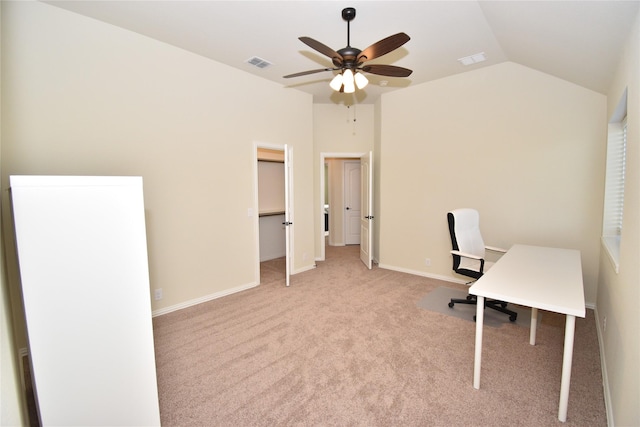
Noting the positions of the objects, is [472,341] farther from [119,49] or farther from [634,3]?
[119,49]

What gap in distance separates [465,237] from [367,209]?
2004mm

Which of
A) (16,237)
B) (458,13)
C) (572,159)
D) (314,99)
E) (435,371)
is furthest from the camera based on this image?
(314,99)

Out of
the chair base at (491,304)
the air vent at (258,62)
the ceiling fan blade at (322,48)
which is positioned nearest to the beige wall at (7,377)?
the ceiling fan blade at (322,48)

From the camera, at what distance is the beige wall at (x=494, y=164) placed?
3359 mm

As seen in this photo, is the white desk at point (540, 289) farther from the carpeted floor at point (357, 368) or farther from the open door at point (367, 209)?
the open door at point (367, 209)

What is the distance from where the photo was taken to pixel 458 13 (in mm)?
2607

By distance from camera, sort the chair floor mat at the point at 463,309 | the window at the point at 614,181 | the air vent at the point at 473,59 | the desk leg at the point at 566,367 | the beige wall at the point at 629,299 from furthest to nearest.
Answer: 1. the air vent at the point at 473,59
2. the chair floor mat at the point at 463,309
3. the window at the point at 614,181
4. the desk leg at the point at 566,367
5. the beige wall at the point at 629,299

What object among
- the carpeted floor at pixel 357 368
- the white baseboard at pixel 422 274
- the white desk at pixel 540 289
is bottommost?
the carpeted floor at pixel 357 368

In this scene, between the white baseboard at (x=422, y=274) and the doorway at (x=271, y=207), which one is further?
the doorway at (x=271, y=207)

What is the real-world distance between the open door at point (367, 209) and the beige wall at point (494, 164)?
25 cm

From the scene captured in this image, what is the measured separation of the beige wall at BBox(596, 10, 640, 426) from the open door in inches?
122

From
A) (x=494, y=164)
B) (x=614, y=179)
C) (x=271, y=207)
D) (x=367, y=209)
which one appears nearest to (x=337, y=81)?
(x=494, y=164)

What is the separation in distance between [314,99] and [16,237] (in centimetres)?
478

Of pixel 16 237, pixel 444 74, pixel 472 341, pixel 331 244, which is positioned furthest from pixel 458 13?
pixel 331 244
